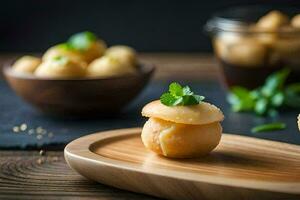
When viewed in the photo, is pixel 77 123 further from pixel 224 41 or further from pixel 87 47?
pixel 224 41

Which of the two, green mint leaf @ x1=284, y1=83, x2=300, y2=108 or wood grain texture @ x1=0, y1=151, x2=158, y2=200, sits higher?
wood grain texture @ x1=0, y1=151, x2=158, y2=200

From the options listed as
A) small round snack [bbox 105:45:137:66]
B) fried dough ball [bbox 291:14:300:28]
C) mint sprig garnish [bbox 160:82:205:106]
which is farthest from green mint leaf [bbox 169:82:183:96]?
fried dough ball [bbox 291:14:300:28]

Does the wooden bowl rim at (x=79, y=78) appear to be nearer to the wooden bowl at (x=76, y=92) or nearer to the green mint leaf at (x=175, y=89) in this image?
the wooden bowl at (x=76, y=92)

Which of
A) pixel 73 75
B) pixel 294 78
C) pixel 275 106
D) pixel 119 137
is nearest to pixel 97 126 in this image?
pixel 73 75

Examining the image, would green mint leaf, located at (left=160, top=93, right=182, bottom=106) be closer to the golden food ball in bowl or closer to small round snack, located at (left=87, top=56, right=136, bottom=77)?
the golden food ball in bowl

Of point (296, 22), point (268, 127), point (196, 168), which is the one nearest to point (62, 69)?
point (268, 127)

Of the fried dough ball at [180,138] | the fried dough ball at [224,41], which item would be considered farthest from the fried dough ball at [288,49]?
the fried dough ball at [180,138]
